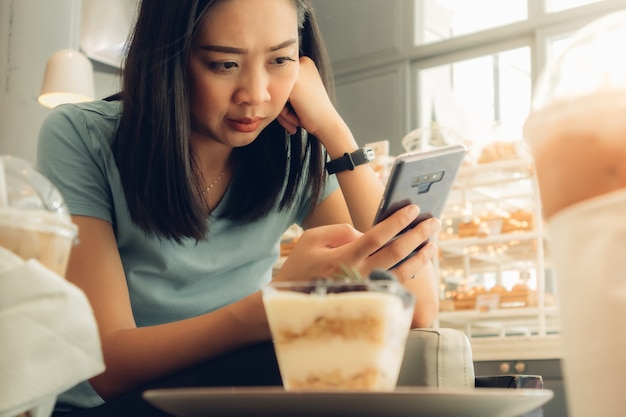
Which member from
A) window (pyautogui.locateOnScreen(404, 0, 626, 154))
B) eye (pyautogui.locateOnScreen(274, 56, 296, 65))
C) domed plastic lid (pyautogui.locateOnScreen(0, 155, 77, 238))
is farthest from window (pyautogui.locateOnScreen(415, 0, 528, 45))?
domed plastic lid (pyautogui.locateOnScreen(0, 155, 77, 238))

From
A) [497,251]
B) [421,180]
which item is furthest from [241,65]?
[497,251]

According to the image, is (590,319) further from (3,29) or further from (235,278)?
(3,29)

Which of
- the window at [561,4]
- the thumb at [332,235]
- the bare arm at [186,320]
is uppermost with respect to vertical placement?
the window at [561,4]

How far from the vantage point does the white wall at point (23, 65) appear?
14.3ft

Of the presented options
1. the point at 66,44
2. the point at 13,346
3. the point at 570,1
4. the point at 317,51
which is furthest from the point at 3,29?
the point at 13,346

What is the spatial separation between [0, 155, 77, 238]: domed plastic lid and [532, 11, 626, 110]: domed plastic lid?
36 centimetres

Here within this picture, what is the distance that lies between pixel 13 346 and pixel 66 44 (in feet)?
15.1

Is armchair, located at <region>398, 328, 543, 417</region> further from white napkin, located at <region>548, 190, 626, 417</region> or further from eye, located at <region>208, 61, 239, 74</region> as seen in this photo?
white napkin, located at <region>548, 190, 626, 417</region>

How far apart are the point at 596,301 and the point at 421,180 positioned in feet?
1.96

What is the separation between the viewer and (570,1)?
5.62m

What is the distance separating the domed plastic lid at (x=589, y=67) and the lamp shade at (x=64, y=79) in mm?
3771

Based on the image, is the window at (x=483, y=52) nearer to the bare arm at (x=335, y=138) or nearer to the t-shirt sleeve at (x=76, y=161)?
the bare arm at (x=335, y=138)

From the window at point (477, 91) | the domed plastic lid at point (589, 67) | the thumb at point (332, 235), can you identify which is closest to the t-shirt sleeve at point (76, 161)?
the thumb at point (332, 235)

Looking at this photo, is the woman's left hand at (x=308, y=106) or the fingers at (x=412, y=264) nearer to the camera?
the fingers at (x=412, y=264)
